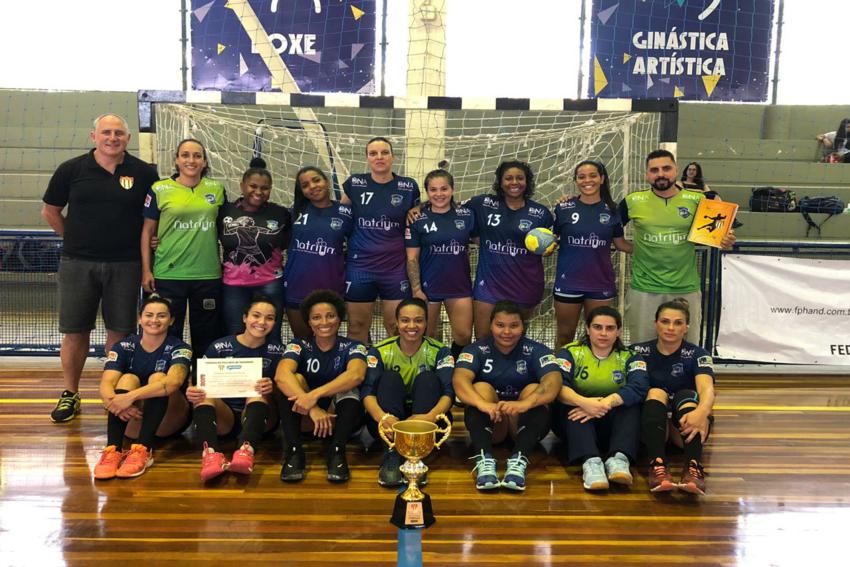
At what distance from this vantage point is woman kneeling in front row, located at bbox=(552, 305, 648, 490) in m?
3.30

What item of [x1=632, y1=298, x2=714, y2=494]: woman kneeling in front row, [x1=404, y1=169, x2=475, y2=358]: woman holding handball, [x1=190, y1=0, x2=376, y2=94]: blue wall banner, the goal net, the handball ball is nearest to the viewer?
[x1=632, y1=298, x2=714, y2=494]: woman kneeling in front row

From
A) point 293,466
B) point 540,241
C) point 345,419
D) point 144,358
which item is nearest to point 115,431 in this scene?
point 144,358

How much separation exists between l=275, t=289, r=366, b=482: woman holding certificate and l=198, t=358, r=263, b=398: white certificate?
0.42 feet

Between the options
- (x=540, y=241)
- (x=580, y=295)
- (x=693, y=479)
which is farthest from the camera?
(x=580, y=295)

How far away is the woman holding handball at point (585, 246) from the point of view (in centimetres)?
402

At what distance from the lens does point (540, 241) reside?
3.83 m

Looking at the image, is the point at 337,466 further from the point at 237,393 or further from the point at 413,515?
the point at 413,515

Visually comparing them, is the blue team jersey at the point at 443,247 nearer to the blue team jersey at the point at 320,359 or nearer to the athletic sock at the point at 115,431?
the blue team jersey at the point at 320,359

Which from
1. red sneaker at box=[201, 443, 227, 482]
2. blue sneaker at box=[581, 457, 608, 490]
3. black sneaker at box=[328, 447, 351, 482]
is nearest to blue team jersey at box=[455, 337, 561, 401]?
blue sneaker at box=[581, 457, 608, 490]

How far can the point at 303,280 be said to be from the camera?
3943 mm

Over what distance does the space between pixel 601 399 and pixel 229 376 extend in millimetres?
1859

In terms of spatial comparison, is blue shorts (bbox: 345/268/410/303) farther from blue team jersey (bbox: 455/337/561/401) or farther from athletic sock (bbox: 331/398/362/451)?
athletic sock (bbox: 331/398/362/451)

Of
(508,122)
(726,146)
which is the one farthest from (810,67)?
(508,122)

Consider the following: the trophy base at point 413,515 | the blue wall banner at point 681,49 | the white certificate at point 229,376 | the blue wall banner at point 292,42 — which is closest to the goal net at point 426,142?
the blue wall banner at point 292,42
